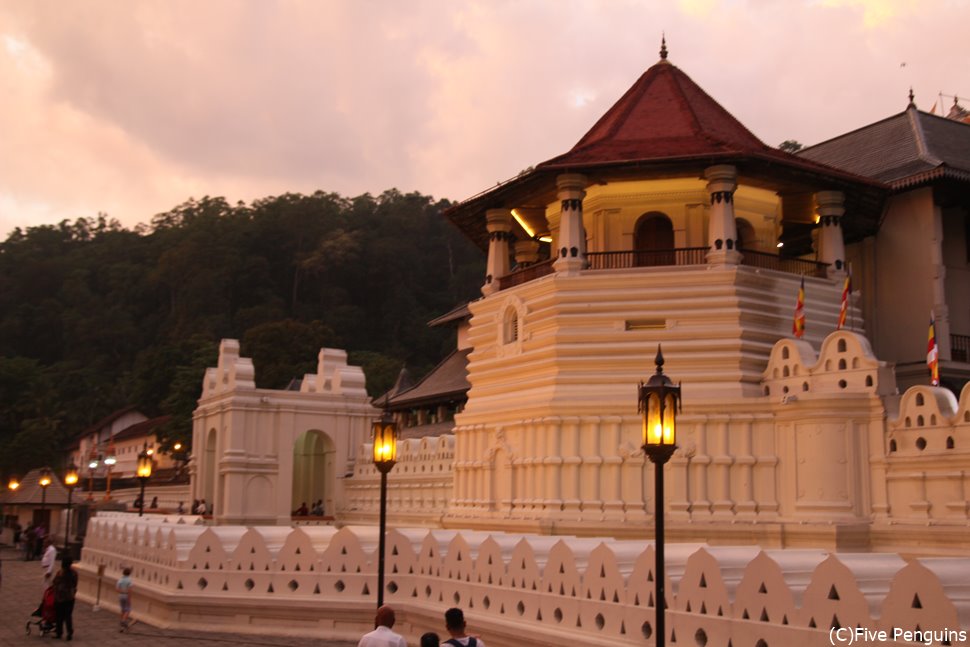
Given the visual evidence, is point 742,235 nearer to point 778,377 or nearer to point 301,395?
point 778,377

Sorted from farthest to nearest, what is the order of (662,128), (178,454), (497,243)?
(178,454), (497,243), (662,128)

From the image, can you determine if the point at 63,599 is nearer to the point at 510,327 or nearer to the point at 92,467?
the point at 510,327

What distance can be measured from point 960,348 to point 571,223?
1010 centimetres

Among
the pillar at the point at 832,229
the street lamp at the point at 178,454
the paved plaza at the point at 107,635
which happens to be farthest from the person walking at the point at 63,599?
the street lamp at the point at 178,454

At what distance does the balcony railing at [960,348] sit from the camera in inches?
1059

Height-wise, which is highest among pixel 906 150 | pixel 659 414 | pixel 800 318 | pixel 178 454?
pixel 906 150

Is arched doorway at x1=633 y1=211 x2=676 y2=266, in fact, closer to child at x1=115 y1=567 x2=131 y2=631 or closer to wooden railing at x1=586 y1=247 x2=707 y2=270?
wooden railing at x1=586 y1=247 x2=707 y2=270

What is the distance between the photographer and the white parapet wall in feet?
34.8

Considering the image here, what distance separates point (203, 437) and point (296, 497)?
4905mm

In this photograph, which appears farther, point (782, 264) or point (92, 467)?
point (92, 467)

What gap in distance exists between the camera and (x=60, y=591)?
19188mm

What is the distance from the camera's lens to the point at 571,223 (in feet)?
82.8

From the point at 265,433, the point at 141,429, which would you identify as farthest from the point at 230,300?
the point at 265,433

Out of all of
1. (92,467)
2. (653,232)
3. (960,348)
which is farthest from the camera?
(92,467)
